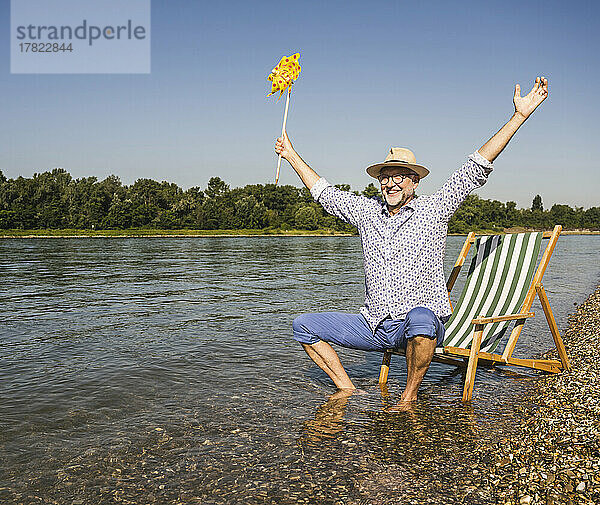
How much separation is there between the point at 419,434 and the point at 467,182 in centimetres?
234

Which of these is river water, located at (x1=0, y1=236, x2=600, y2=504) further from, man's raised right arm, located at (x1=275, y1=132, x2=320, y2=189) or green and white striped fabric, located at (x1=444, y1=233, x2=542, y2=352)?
man's raised right arm, located at (x1=275, y1=132, x2=320, y2=189)

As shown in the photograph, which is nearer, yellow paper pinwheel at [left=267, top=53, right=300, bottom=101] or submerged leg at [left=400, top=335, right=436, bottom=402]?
submerged leg at [left=400, top=335, right=436, bottom=402]

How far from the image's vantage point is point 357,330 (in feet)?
18.2

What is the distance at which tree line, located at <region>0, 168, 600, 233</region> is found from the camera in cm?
9994

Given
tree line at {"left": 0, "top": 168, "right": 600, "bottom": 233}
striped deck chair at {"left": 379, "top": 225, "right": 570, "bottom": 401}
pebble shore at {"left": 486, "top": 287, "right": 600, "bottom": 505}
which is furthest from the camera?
tree line at {"left": 0, "top": 168, "right": 600, "bottom": 233}

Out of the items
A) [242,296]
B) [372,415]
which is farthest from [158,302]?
[372,415]

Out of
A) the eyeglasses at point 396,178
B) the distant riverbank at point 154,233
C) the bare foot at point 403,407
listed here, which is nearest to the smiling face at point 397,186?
the eyeglasses at point 396,178

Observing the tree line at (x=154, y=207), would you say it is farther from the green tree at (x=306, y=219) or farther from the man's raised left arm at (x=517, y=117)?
the man's raised left arm at (x=517, y=117)

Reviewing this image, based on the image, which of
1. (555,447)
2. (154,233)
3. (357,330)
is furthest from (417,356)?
(154,233)

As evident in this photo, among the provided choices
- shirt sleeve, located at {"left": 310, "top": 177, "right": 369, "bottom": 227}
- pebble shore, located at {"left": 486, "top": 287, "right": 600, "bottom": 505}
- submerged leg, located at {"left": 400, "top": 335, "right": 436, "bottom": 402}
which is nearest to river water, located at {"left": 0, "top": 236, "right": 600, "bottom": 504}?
pebble shore, located at {"left": 486, "top": 287, "right": 600, "bottom": 505}

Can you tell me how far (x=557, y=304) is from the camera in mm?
14938

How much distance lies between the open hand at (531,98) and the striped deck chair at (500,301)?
185 cm

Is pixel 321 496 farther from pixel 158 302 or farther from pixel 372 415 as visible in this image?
pixel 158 302

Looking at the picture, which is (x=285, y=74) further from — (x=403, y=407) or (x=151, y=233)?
(x=151, y=233)
